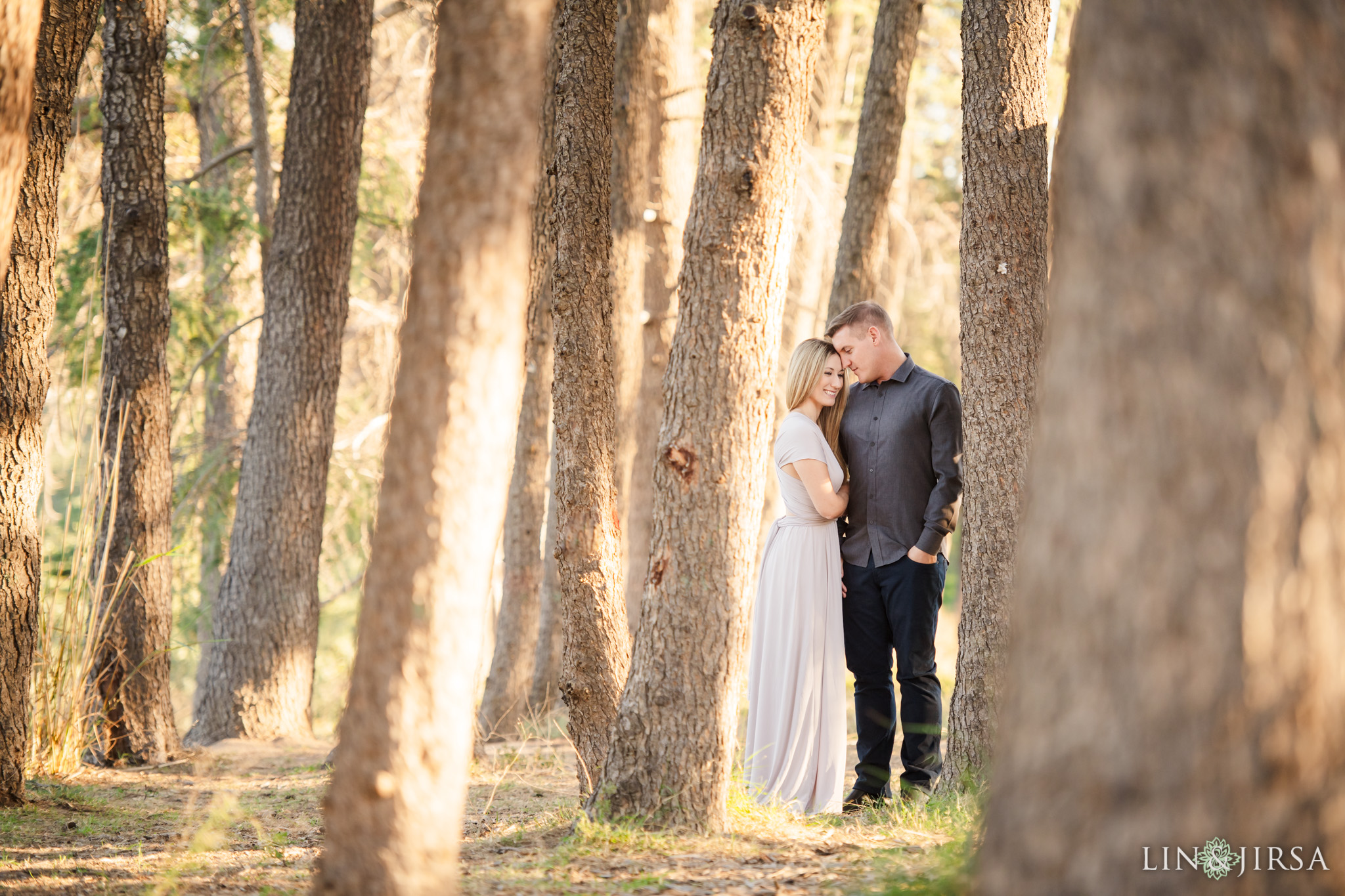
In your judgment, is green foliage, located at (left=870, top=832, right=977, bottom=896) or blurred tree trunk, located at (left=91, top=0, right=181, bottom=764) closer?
green foliage, located at (left=870, top=832, right=977, bottom=896)

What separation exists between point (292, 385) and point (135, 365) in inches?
55.7

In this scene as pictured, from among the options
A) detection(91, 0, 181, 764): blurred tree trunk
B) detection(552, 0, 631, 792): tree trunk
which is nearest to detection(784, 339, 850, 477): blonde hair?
detection(552, 0, 631, 792): tree trunk

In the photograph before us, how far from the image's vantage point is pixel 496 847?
12.2ft

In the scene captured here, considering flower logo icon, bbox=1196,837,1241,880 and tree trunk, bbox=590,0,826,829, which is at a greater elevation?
tree trunk, bbox=590,0,826,829

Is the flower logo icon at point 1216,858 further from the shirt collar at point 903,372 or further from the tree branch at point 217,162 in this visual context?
the tree branch at point 217,162

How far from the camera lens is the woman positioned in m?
4.59

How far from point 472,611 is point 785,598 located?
2599 mm

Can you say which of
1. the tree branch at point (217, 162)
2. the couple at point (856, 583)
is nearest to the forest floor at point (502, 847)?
the couple at point (856, 583)

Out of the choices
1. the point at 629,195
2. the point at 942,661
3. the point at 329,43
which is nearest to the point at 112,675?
the point at 329,43

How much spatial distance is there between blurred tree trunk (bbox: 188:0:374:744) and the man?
4.17 m

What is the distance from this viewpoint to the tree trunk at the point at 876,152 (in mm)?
6996

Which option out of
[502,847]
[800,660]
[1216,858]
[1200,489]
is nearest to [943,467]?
[800,660]

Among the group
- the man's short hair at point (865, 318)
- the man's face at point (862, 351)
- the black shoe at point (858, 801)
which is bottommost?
the black shoe at point (858, 801)

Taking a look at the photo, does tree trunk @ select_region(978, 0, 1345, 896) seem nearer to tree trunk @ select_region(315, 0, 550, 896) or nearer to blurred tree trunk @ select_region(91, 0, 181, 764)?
tree trunk @ select_region(315, 0, 550, 896)
